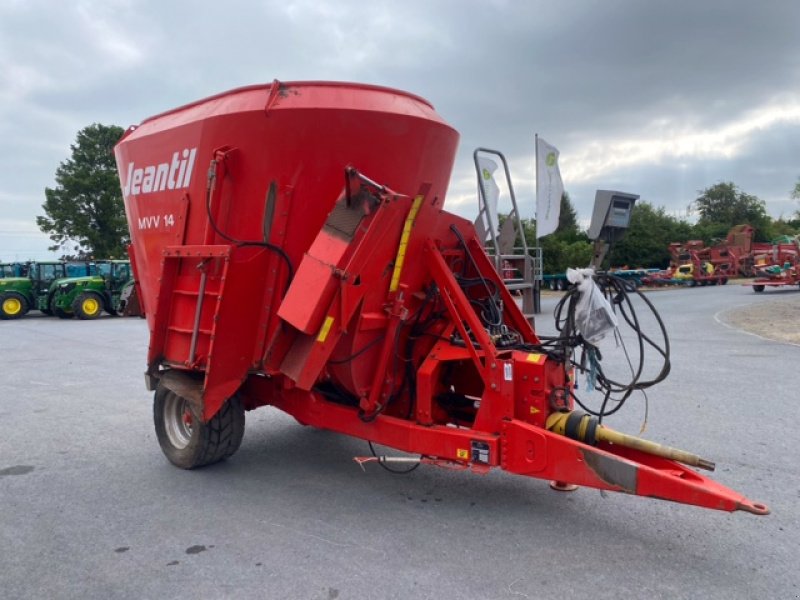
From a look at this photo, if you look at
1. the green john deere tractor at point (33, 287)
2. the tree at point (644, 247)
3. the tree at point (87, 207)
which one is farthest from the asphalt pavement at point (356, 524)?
the tree at point (644, 247)

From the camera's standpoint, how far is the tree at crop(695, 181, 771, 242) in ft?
187

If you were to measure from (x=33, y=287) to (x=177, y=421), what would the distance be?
65.7ft

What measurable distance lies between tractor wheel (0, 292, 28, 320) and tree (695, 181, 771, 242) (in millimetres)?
52197

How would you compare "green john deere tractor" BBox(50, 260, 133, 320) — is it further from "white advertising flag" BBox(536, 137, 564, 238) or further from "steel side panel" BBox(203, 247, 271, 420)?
"steel side panel" BBox(203, 247, 271, 420)

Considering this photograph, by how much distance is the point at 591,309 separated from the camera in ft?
12.9

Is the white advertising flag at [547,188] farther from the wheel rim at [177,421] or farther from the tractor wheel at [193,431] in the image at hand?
the wheel rim at [177,421]

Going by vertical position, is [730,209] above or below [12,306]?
above

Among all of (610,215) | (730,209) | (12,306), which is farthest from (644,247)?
(610,215)

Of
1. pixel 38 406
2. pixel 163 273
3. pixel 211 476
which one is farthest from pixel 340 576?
pixel 38 406

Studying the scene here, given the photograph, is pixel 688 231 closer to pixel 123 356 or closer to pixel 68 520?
pixel 123 356

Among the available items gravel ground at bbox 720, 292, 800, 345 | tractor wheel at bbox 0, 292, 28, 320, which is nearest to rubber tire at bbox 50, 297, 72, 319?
tractor wheel at bbox 0, 292, 28, 320

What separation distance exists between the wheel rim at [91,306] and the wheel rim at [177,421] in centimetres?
1732

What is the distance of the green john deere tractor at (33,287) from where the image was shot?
2084 cm

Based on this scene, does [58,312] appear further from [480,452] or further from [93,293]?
[480,452]
